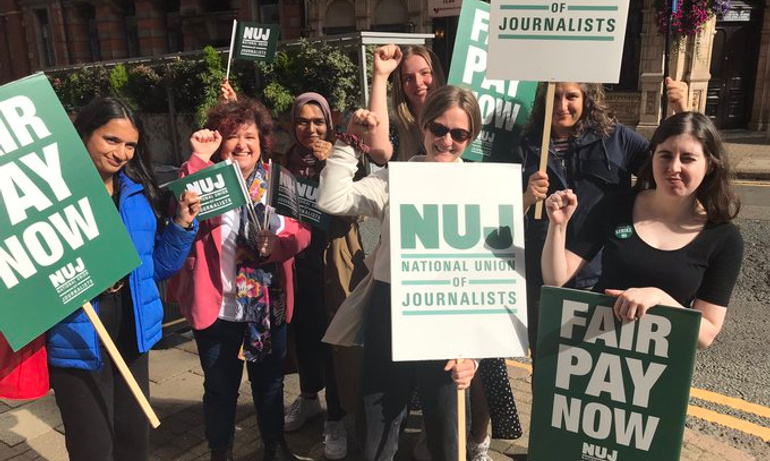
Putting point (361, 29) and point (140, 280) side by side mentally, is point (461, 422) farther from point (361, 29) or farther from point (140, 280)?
point (361, 29)

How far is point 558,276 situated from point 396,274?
0.67 m

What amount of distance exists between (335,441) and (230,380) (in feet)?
2.34

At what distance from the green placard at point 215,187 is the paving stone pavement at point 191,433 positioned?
1419 millimetres

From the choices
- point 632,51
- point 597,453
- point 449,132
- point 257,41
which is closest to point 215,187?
point 449,132

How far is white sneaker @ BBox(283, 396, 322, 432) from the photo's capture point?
3330 mm

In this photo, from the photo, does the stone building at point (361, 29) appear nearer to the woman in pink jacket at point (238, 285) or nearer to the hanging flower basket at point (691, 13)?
the hanging flower basket at point (691, 13)

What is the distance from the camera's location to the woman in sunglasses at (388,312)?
7.50ft

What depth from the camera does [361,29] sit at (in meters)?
17.1

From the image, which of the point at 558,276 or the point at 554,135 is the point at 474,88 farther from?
the point at 558,276

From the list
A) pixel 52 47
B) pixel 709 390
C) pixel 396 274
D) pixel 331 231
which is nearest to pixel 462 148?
pixel 396 274

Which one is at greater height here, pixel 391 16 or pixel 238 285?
pixel 391 16

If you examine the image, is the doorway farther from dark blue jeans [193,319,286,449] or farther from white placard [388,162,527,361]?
dark blue jeans [193,319,286,449]

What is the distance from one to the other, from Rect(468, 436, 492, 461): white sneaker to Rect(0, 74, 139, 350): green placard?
188 centimetres

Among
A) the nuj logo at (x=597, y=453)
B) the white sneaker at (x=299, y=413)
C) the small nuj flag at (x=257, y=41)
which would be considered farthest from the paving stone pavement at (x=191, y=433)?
the small nuj flag at (x=257, y=41)
